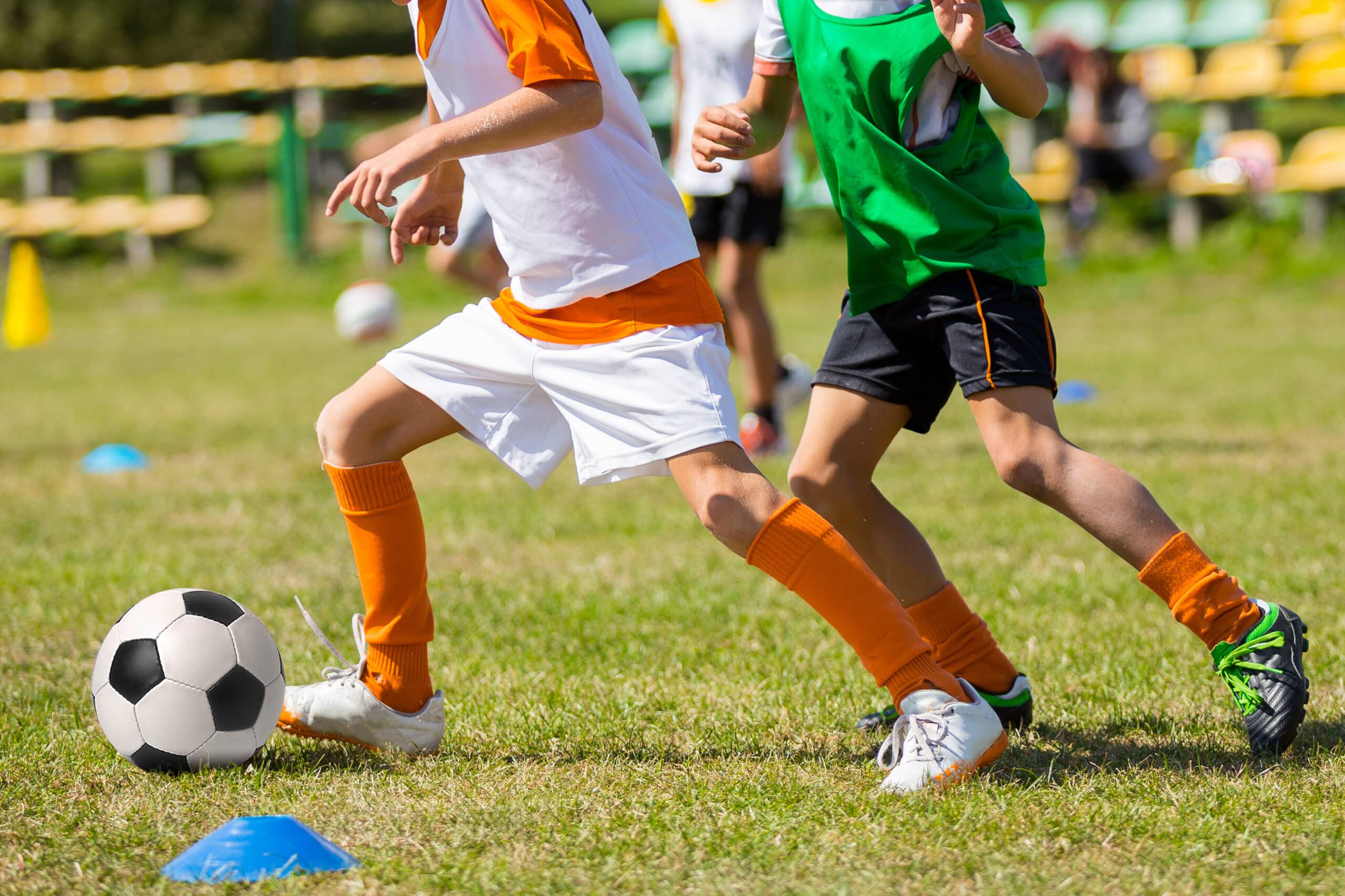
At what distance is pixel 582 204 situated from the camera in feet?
8.45

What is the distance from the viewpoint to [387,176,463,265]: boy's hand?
107 inches

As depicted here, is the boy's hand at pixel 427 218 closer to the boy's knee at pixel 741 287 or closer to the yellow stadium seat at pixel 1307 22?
the boy's knee at pixel 741 287

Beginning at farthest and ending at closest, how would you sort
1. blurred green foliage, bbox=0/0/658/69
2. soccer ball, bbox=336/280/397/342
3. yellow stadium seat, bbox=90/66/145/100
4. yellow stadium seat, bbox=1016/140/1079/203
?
blurred green foliage, bbox=0/0/658/69, yellow stadium seat, bbox=90/66/145/100, yellow stadium seat, bbox=1016/140/1079/203, soccer ball, bbox=336/280/397/342

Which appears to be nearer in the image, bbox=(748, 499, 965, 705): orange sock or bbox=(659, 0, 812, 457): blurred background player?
bbox=(748, 499, 965, 705): orange sock

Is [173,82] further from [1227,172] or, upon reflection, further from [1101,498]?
[1101,498]

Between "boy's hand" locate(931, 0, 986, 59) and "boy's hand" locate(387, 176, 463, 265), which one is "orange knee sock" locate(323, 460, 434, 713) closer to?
"boy's hand" locate(387, 176, 463, 265)

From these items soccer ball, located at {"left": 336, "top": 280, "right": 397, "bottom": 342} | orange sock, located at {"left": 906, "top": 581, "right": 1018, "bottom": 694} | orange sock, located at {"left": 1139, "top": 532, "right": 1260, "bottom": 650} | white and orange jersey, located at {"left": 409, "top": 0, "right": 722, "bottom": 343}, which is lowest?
soccer ball, located at {"left": 336, "top": 280, "right": 397, "bottom": 342}

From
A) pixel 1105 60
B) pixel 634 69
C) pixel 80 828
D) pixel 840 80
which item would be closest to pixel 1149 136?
pixel 1105 60

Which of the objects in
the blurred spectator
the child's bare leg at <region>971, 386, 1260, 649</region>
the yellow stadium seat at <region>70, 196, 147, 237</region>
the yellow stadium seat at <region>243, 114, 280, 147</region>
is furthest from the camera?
the yellow stadium seat at <region>70, 196, 147, 237</region>

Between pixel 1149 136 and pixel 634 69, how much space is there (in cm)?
739

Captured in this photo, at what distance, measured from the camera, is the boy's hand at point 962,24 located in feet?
8.10

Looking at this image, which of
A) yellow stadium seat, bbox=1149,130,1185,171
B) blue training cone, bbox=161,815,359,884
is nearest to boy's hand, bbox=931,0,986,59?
blue training cone, bbox=161,815,359,884

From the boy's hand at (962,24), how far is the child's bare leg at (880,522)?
0.65 meters

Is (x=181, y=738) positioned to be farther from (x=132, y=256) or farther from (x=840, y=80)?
(x=132, y=256)
